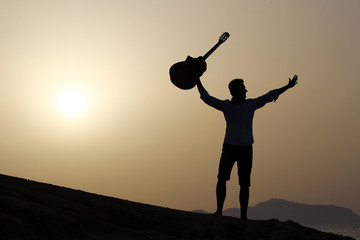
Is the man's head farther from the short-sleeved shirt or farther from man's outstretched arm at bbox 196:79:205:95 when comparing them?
man's outstretched arm at bbox 196:79:205:95

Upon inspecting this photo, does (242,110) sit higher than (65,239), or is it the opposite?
(242,110)

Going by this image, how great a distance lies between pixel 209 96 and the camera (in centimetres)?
997

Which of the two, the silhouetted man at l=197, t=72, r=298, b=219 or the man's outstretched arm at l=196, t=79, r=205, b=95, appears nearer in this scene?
the silhouetted man at l=197, t=72, r=298, b=219

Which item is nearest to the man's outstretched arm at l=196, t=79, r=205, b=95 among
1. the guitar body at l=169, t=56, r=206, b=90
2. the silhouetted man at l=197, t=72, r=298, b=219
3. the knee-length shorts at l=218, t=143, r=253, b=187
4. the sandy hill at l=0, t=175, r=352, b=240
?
the silhouetted man at l=197, t=72, r=298, b=219

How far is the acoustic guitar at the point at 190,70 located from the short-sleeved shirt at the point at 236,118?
55cm

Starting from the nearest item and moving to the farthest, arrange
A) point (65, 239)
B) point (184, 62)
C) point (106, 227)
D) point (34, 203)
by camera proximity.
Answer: point (65, 239)
point (106, 227)
point (34, 203)
point (184, 62)

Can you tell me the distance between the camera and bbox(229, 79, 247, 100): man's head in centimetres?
999

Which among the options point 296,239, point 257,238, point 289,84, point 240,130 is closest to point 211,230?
point 257,238

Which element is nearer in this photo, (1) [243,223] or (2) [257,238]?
(2) [257,238]

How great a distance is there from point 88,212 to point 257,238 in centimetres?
269

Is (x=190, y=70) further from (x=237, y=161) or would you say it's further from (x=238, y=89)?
(x=237, y=161)

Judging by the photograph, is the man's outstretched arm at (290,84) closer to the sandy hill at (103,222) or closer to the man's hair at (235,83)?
the man's hair at (235,83)

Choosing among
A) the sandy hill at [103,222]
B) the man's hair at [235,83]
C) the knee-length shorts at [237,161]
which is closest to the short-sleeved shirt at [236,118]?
the knee-length shorts at [237,161]

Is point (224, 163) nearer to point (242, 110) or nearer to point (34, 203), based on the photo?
point (242, 110)
